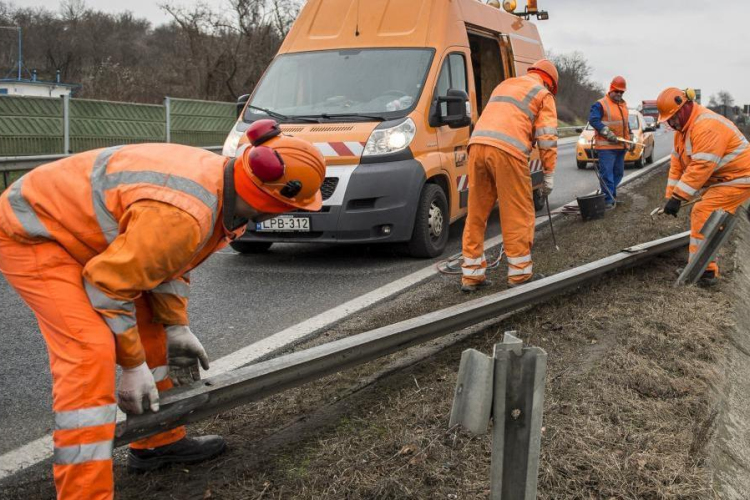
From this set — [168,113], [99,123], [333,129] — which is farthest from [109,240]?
[168,113]

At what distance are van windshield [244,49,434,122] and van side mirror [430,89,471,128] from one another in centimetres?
25

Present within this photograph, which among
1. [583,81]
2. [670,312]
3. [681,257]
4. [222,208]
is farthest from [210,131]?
[583,81]

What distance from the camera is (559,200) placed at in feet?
42.4

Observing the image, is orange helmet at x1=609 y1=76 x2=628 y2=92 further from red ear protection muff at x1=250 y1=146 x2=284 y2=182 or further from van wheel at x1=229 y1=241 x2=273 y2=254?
red ear protection muff at x1=250 y1=146 x2=284 y2=182

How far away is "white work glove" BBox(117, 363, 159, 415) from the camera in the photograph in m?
2.75

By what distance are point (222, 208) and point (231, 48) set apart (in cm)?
3051

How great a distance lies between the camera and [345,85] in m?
7.78

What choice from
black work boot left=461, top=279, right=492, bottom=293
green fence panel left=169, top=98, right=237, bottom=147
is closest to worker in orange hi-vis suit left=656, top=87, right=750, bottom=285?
black work boot left=461, top=279, right=492, bottom=293

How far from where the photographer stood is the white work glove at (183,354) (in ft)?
10.4

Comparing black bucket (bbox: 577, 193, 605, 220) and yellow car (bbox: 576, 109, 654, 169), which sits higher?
yellow car (bbox: 576, 109, 654, 169)

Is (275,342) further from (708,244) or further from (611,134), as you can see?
(611,134)

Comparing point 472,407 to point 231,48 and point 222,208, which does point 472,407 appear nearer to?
point 222,208

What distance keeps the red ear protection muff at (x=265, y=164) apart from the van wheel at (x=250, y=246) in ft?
17.4

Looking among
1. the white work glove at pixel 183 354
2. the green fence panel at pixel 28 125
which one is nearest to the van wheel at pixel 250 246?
the white work glove at pixel 183 354
